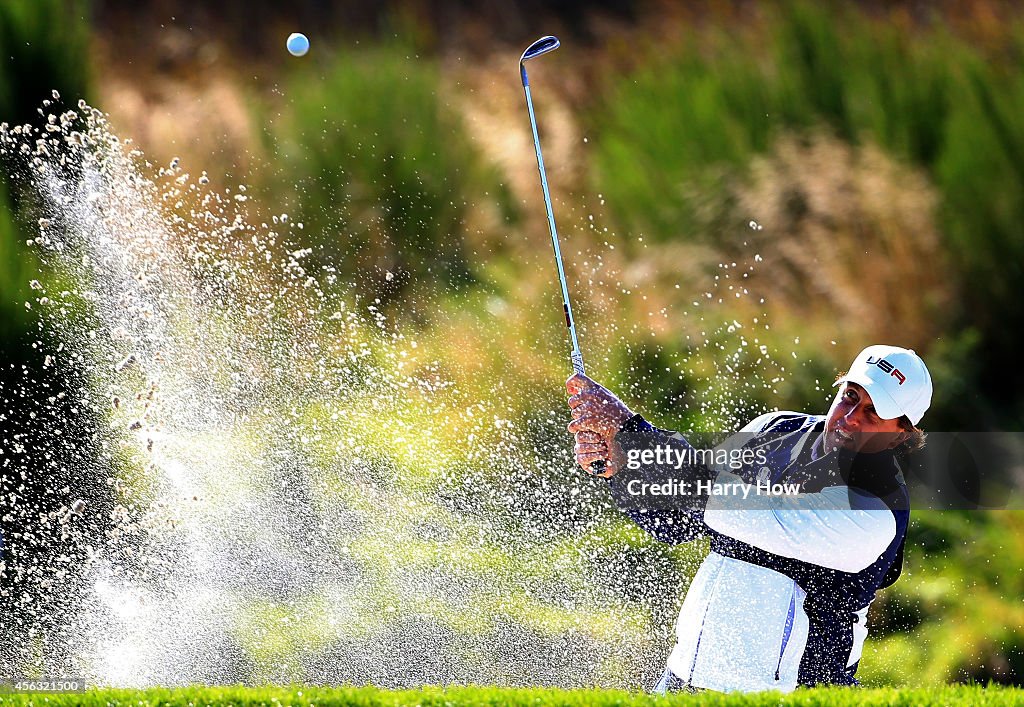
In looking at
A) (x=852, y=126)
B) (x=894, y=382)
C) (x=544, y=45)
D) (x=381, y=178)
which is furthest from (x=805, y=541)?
(x=381, y=178)

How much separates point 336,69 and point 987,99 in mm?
4735

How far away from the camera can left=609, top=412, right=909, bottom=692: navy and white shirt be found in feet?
12.4

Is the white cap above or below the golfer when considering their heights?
above

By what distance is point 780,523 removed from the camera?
3.80 metres

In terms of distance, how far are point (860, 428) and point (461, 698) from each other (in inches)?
57.0

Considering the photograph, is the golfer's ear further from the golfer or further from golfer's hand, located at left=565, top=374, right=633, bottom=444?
the golfer

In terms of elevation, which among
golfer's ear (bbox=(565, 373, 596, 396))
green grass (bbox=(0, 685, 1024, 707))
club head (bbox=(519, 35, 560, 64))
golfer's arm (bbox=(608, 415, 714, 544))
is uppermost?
club head (bbox=(519, 35, 560, 64))

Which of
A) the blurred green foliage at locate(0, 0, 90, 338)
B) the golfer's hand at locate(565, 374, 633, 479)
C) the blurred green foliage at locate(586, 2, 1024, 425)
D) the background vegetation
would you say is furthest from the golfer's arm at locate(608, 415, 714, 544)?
the blurred green foliage at locate(0, 0, 90, 338)

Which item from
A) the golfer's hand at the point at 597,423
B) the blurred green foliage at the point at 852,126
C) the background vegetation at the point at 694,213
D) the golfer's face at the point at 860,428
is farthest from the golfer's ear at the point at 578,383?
the blurred green foliage at the point at 852,126

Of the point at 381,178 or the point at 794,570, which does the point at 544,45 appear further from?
the point at 381,178

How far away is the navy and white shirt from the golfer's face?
31 millimetres

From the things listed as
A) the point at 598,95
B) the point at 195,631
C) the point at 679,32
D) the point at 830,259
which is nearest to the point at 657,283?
the point at 830,259

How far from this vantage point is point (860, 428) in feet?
12.8

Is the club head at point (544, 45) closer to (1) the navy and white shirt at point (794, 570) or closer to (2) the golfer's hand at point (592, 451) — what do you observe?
(2) the golfer's hand at point (592, 451)
